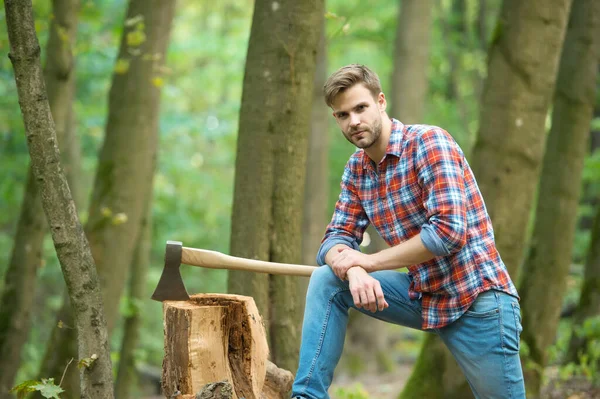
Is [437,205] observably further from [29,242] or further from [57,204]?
[29,242]

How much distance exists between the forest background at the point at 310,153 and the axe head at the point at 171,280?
3.17 feet

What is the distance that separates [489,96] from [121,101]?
3.69 metres

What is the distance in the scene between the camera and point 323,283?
156 inches

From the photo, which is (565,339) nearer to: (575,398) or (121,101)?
(575,398)

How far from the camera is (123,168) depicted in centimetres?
757

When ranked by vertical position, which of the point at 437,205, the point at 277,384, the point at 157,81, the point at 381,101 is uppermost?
the point at 157,81

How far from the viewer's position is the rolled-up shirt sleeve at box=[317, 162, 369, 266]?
4117mm

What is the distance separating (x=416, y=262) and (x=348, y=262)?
351mm

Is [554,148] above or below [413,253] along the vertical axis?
above

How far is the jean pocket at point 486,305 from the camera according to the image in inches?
146

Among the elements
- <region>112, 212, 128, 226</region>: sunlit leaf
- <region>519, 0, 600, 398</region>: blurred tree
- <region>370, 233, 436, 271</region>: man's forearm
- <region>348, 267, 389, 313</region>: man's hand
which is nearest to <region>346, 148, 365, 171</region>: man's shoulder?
<region>370, 233, 436, 271</region>: man's forearm

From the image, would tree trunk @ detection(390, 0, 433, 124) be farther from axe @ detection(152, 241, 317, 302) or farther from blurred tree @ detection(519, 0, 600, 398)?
axe @ detection(152, 241, 317, 302)

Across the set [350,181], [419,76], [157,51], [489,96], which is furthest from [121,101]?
[419,76]

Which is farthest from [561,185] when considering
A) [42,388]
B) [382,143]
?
[42,388]
